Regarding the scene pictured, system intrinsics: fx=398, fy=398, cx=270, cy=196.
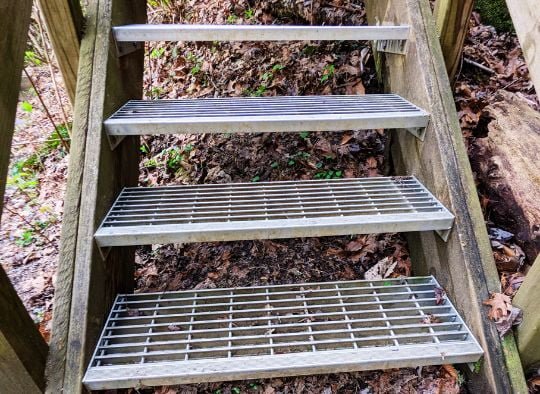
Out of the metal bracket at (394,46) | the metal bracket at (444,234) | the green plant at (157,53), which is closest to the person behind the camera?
the metal bracket at (444,234)

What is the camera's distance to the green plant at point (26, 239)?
2848 millimetres

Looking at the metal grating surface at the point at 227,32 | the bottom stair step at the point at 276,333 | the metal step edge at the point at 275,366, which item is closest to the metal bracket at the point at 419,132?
the metal grating surface at the point at 227,32

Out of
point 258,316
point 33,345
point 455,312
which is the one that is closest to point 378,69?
point 455,312

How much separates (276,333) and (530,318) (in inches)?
35.0

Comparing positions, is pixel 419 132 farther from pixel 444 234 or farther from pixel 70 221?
pixel 70 221

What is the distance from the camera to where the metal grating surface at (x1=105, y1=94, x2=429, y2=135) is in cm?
170

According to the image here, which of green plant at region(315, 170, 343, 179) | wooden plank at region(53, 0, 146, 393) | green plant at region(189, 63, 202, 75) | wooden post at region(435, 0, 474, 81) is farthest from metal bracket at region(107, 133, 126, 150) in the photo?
green plant at region(189, 63, 202, 75)

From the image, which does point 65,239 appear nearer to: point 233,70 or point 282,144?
point 282,144

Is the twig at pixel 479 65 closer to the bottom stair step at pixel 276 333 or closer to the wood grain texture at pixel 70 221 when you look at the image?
the bottom stair step at pixel 276 333

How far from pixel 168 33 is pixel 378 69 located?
1332mm

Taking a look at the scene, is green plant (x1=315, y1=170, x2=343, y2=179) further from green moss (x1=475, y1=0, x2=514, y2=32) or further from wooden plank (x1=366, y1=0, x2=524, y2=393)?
green moss (x1=475, y1=0, x2=514, y2=32)

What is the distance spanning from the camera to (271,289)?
174 cm

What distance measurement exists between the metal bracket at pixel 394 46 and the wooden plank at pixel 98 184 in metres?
1.41

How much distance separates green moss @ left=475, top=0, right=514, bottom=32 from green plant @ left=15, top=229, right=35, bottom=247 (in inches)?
148
